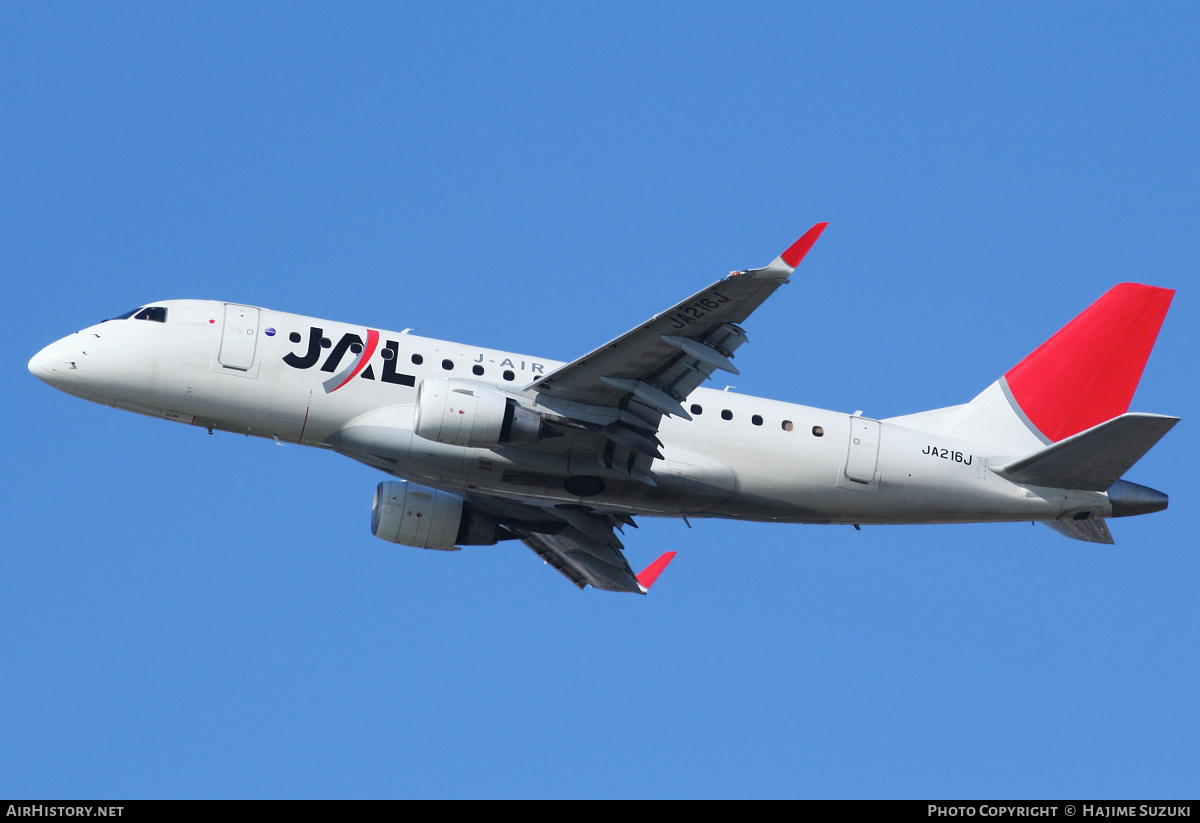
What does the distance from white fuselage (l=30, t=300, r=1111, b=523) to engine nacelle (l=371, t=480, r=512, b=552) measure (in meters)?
2.34

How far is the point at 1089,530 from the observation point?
34.6 m

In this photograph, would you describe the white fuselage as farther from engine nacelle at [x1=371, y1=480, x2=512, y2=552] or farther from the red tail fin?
the red tail fin

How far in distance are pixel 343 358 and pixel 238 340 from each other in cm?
261

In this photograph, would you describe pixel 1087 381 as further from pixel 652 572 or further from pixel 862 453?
pixel 652 572

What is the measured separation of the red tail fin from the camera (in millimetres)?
36406

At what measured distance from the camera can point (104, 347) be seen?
103 ft

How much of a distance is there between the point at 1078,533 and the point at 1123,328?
A: 6.25 m

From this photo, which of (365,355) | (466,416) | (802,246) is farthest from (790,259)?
(365,355)

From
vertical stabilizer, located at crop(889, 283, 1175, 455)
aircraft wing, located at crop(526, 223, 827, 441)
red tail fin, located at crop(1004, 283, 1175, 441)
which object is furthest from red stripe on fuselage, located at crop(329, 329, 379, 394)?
red tail fin, located at crop(1004, 283, 1175, 441)

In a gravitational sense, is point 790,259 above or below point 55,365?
above

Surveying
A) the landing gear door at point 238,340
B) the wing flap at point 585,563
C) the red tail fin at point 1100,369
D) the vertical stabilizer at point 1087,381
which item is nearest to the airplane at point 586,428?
the landing gear door at point 238,340

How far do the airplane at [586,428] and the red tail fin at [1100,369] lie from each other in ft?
3.50
